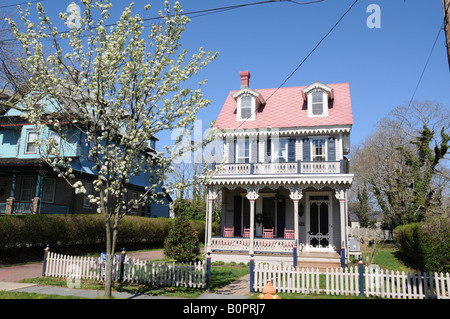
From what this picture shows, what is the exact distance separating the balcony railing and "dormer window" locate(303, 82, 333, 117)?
3.54 meters

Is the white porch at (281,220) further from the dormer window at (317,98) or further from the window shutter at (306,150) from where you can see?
the dormer window at (317,98)

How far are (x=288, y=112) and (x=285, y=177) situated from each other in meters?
5.06

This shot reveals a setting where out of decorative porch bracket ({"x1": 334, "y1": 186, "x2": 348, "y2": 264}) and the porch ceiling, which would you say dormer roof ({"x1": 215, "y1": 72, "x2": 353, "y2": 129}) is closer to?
the porch ceiling

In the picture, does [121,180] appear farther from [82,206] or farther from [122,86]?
[82,206]

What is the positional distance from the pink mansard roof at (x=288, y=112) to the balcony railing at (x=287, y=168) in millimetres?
2510

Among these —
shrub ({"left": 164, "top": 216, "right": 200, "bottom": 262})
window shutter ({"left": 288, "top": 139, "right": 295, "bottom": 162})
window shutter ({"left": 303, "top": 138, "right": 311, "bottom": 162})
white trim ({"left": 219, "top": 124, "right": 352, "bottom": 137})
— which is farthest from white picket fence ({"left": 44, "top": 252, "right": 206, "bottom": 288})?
window shutter ({"left": 303, "top": 138, "right": 311, "bottom": 162})

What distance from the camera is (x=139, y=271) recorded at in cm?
1201

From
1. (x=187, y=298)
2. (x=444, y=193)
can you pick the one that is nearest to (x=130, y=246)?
(x=187, y=298)

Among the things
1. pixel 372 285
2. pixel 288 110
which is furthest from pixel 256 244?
pixel 372 285

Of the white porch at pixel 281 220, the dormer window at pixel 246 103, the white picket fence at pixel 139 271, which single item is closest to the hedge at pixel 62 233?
the white picket fence at pixel 139 271

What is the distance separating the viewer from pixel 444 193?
1352 inches

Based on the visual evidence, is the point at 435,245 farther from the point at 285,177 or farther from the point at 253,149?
the point at 253,149
